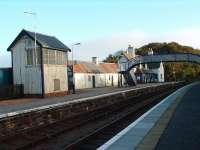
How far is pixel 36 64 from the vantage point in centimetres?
4962

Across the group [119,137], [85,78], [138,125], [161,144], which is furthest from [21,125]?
[85,78]

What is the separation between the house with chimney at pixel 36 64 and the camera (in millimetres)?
49250

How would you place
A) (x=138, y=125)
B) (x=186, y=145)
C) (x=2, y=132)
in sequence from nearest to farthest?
(x=186, y=145)
(x=138, y=125)
(x=2, y=132)

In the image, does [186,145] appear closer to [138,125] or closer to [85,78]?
[138,125]

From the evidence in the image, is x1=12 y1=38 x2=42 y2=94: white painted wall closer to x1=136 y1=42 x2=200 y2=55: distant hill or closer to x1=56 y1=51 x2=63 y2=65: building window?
x1=56 y1=51 x2=63 y2=65: building window

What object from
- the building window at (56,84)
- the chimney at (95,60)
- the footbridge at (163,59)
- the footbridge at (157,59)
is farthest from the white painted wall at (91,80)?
the building window at (56,84)

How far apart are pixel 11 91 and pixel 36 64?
4441 millimetres

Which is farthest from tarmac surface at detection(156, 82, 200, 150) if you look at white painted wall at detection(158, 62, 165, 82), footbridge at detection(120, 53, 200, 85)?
white painted wall at detection(158, 62, 165, 82)

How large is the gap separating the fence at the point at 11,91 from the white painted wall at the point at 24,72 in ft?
2.04

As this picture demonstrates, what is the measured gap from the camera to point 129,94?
2052 inches

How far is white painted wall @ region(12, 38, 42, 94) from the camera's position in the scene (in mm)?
49312

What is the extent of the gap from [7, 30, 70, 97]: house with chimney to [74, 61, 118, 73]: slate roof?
22.4 meters

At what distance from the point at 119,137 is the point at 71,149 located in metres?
2.00

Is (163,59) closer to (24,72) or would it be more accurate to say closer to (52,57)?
(52,57)
